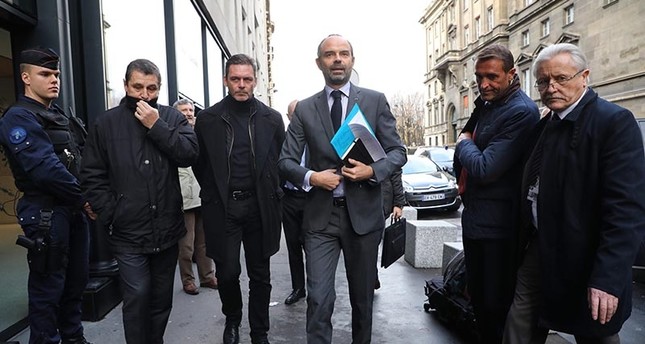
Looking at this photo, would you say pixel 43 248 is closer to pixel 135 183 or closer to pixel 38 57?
pixel 135 183

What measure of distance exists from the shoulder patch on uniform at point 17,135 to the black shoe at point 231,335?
2.15 metres

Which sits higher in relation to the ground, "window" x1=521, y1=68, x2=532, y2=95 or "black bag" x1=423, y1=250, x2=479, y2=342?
"window" x1=521, y1=68, x2=532, y2=95

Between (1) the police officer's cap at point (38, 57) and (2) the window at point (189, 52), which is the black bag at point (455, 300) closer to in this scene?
(1) the police officer's cap at point (38, 57)

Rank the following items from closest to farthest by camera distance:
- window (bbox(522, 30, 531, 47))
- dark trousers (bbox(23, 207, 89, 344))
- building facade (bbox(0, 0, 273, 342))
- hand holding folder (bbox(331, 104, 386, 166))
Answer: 1. hand holding folder (bbox(331, 104, 386, 166))
2. dark trousers (bbox(23, 207, 89, 344))
3. building facade (bbox(0, 0, 273, 342))
4. window (bbox(522, 30, 531, 47))

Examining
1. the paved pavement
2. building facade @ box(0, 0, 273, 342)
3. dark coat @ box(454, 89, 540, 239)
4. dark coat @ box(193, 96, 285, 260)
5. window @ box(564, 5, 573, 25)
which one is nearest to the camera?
dark coat @ box(454, 89, 540, 239)

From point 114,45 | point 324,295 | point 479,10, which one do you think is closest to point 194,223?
point 114,45

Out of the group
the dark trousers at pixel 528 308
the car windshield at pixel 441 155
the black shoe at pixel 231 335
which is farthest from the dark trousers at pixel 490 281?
the car windshield at pixel 441 155

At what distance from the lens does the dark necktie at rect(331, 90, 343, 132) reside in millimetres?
3141

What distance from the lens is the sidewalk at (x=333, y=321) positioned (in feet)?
13.0

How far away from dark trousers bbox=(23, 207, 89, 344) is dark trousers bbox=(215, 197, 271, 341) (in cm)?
111

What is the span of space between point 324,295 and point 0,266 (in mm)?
5503

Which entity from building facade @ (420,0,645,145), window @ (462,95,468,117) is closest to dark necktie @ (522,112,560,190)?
building facade @ (420,0,645,145)

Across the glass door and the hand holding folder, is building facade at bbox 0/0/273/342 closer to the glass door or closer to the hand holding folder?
the glass door

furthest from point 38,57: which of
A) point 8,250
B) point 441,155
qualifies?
point 441,155
